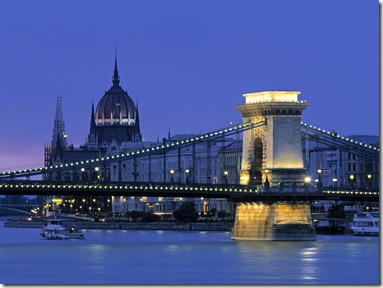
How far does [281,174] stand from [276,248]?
13.4 meters

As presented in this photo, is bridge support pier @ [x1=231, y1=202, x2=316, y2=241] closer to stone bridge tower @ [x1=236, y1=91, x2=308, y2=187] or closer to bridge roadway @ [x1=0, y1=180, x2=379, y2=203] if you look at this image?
bridge roadway @ [x1=0, y1=180, x2=379, y2=203]

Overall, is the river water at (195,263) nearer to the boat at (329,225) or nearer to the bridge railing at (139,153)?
the bridge railing at (139,153)

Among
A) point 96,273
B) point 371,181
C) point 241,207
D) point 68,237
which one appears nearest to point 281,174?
point 241,207

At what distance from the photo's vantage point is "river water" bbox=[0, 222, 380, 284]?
8250cm

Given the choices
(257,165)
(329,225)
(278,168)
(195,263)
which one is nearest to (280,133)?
(278,168)

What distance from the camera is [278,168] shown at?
12319cm

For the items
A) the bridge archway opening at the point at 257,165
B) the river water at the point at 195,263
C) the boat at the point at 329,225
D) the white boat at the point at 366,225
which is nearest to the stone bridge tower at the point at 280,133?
the bridge archway opening at the point at 257,165

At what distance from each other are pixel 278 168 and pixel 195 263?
2954 centimetres

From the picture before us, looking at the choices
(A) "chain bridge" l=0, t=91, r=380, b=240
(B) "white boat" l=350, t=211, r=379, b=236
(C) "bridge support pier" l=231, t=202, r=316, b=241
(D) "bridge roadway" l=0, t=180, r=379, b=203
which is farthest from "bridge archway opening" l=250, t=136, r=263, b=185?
(B) "white boat" l=350, t=211, r=379, b=236

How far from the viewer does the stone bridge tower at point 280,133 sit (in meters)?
123

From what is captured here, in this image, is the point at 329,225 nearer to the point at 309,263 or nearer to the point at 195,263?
the point at 309,263

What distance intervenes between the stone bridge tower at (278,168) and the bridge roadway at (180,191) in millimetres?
767

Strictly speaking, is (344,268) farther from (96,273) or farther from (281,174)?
(281,174)

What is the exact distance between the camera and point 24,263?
95000mm
